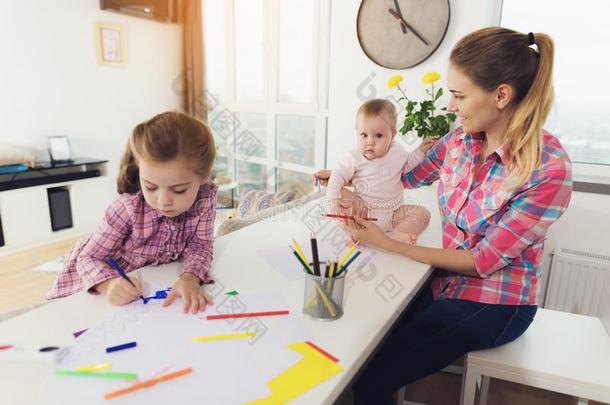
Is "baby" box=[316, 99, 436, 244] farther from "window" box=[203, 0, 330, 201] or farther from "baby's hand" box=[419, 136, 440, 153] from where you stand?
"window" box=[203, 0, 330, 201]

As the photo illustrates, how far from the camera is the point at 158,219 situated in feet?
3.84

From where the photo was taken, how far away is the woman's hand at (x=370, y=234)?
1.25 meters

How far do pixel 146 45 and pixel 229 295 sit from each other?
4045 mm

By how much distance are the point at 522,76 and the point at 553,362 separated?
751 millimetres

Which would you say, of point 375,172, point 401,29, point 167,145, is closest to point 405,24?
point 401,29

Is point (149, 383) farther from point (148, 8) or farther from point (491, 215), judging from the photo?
point (148, 8)

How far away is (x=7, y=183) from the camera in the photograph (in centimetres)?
317

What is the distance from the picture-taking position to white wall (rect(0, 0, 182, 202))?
3.39 m

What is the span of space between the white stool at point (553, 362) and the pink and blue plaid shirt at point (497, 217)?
130 mm

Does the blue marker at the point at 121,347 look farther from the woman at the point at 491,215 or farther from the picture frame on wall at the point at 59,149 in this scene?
the picture frame on wall at the point at 59,149

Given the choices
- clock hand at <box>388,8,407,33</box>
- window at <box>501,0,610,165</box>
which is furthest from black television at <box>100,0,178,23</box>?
window at <box>501,0,610,165</box>

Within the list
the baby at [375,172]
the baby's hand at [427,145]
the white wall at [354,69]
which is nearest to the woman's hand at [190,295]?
the baby at [375,172]

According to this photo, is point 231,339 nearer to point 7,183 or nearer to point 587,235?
point 587,235

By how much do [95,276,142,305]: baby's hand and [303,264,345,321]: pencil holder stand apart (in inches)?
15.0
